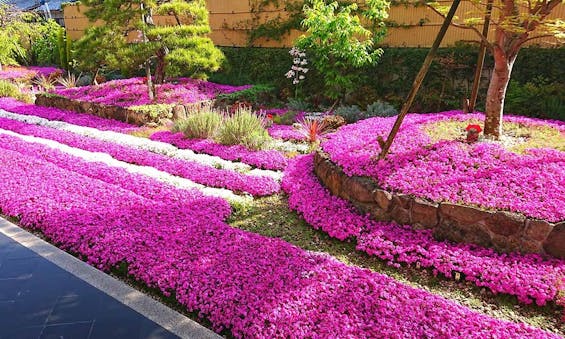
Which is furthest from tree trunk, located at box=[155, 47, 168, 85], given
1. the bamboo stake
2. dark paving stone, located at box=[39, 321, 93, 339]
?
dark paving stone, located at box=[39, 321, 93, 339]

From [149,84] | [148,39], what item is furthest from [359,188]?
[148,39]

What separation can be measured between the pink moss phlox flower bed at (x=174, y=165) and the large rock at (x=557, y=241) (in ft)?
11.3

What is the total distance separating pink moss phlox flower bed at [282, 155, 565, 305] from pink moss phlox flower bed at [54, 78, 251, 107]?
704cm

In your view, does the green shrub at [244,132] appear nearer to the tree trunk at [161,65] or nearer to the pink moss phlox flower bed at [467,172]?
the pink moss phlox flower bed at [467,172]

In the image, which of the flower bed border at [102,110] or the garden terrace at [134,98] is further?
Result: the garden terrace at [134,98]

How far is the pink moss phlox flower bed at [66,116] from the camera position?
1048cm

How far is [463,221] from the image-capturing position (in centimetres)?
461

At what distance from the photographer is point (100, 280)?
4141 mm

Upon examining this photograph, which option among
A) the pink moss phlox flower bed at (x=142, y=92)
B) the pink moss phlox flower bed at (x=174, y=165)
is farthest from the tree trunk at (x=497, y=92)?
the pink moss phlox flower bed at (x=142, y=92)

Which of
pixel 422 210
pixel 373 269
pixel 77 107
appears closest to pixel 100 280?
pixel 373 269

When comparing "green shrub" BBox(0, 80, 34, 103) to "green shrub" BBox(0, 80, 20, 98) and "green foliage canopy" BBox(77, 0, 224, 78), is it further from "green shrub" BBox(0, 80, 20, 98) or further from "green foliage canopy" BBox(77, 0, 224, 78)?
"green foliage canopy" BBox(77, 0, 224, 78)

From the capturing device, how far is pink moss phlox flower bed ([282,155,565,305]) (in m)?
3.93

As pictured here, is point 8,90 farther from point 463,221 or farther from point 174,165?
point 463,221

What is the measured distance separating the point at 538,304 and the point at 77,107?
12.0 metres
